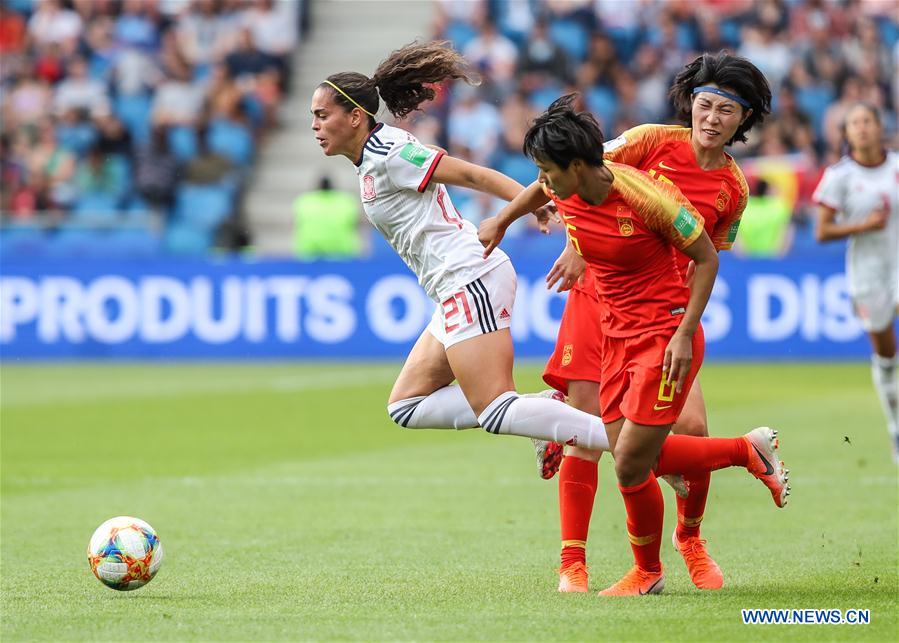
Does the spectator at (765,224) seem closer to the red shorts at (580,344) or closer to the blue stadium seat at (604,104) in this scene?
the blue stadium seat at (604,104)

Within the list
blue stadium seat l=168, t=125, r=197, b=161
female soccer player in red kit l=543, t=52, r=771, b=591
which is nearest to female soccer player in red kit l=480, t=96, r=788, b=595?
female soccer player in red kit l=543, t=52, r=771, b=591

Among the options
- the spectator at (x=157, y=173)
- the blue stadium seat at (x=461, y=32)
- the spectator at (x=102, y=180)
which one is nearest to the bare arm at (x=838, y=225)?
the spectator at (x=157, y=173)

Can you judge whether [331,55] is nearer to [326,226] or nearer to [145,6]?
[145,6]

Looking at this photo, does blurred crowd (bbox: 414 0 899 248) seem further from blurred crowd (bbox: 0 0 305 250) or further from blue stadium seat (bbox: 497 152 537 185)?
blurred crowd (bbox: 0 0 305 250)

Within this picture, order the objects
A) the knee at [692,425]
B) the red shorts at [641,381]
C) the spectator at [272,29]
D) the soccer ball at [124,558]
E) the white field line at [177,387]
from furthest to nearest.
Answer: the spectator at [272,29], the white field line at [177,387], the knee at [692,425], the soccer ball at [124,558], the red shorts at [641,381]

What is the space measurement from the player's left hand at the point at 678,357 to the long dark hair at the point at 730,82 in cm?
109

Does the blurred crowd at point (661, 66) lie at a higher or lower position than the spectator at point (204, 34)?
lower

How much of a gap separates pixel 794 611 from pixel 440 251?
84.1 inches

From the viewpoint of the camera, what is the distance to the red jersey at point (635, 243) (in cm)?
566

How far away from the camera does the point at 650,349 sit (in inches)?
229

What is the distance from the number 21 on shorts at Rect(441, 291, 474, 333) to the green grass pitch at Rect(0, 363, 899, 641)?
Answer: 1.09m

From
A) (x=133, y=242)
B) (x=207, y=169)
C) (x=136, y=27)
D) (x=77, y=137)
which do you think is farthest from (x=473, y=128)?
(x=136, y=27)

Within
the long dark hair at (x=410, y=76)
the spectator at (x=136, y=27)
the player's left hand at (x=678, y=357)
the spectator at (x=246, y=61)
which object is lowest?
A: the player's left hand at (x=678, y=357)

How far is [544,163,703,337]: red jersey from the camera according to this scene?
5.66m
